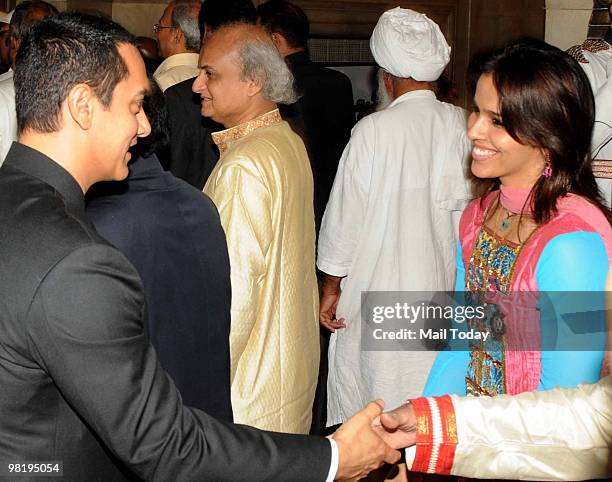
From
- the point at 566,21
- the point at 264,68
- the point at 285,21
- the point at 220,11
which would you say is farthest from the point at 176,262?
the point at 566,21

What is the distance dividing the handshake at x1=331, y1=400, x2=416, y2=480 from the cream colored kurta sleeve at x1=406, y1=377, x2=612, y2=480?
0.32 feet

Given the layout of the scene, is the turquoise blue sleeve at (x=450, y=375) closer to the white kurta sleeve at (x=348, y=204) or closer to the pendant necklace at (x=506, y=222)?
the pendant necklace at (x=506, y=222)

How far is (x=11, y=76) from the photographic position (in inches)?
162

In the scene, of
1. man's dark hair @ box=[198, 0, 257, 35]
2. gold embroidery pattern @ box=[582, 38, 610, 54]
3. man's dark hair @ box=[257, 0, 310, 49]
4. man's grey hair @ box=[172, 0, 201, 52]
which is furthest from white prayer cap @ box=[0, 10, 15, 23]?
gold embroidery pattern @ box=[582, 38, 610, 54]

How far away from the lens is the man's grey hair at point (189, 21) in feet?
13.9

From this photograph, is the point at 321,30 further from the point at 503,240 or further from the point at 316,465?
the point at 316,465

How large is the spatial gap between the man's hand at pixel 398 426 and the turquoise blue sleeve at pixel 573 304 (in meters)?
0.30

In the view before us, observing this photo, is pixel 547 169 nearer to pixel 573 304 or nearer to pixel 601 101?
pixel 573 304

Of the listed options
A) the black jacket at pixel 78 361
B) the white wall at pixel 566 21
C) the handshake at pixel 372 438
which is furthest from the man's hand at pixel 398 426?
the white wall at pixel 566 21

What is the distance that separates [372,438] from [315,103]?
87.8 inches

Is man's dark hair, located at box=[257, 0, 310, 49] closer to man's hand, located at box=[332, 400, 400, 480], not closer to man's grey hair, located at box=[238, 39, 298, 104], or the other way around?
man's grey hair, located at box=[238, 39, 298, 104]

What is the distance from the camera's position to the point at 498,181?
241cm

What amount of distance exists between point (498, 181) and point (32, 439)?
1.35 meters

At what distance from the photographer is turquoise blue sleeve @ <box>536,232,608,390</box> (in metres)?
1.92
